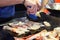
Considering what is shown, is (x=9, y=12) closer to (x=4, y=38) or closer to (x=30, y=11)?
(x=30, y=11)

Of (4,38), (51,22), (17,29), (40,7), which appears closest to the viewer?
(4,38)

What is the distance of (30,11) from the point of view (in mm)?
1004

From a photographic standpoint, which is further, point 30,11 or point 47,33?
point 30,11

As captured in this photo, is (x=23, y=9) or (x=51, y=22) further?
(x=23, y=9)

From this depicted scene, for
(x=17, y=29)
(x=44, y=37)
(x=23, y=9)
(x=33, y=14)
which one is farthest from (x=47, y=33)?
(x=23, y=9)

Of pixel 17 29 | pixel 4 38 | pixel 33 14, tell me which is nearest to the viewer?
pixel 4 38

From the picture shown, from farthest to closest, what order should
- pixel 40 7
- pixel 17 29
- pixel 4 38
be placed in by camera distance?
pixel 40 7
pixel 17 29
pixel 4 38

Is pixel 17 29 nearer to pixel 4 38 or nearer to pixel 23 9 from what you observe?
pixel 4 38

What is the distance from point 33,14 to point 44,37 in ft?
1.19

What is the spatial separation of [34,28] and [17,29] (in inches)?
3.6

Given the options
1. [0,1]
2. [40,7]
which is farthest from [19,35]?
[40,7]

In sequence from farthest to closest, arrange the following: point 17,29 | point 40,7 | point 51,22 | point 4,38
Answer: point 40,7, point 51,22, point 17,29, point 4,38

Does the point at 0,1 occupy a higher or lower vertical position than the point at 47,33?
higher

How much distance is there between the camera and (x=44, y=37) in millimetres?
662
